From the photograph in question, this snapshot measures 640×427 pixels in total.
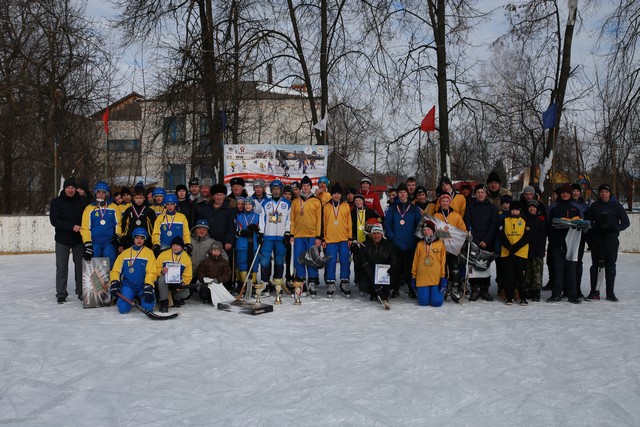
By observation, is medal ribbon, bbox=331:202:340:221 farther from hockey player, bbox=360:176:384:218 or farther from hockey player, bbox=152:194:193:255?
hockey player, bbox=152:194:193:255

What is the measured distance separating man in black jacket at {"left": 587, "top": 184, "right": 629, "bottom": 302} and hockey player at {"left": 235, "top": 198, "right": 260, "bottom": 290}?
5.08 m

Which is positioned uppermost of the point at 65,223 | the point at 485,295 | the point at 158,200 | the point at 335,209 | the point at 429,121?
the point at 429,121

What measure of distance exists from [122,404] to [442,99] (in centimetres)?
1151

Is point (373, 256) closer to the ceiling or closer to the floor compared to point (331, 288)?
closer to the ceiling

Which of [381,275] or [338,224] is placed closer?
[381,275]

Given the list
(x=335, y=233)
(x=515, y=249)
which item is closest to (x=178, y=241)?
(x=335, y=233)

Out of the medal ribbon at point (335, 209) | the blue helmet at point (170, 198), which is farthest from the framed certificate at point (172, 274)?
the medal ribbon at point (335, 209)

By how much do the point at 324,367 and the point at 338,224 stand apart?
12.1 ft

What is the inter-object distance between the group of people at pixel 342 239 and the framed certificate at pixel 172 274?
2cm

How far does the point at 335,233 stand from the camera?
7.95m

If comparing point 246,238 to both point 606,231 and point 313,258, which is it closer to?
point 313,258

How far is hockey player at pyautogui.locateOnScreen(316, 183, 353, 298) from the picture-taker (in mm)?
7945

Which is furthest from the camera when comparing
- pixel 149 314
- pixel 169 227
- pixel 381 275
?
pixel 169 227

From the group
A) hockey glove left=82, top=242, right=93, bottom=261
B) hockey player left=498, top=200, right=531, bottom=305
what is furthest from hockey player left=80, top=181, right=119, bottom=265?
hockey player left=498, top=200, right=531, bottom=305
